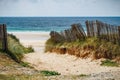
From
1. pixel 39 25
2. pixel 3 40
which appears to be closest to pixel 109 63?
pixel 3 40

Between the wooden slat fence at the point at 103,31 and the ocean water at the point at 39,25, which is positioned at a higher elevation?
the wooden slat fence at the point at 103,31

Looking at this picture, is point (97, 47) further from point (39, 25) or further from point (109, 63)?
point (39, 25)

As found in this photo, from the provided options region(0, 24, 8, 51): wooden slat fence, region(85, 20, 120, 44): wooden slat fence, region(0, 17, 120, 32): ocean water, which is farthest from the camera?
region(0, 17, 120, 32): ocean water

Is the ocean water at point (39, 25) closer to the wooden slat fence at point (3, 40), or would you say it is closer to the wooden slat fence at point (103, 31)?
the wooden slat fence at point (103, 31)

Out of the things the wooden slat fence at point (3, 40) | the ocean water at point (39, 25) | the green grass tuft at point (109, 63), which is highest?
the wooden slat fence at point (3, 40)

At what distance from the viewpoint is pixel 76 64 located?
1861 centimetres

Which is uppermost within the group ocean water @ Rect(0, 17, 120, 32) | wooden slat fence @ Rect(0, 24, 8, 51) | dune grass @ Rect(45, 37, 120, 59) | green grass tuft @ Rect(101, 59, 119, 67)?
wooden slat fence @ Rect(0, 24, 8, 51)

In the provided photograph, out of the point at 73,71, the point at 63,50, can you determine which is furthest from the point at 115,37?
the point at 63,50

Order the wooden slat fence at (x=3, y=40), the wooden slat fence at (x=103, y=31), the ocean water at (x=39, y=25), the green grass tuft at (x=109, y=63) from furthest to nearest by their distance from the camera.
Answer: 1. the ocean water at (x=39, y=25)
2. the wooden slat fence at (x=103, y=31)
3. the green grass tuft at (x=109, y=63)
4. the wooden slat fence at (x=3, y=40)

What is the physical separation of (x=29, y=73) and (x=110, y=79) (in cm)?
307

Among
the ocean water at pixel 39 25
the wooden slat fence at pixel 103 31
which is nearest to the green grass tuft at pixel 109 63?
the wooden slat fence at pixel 103 31

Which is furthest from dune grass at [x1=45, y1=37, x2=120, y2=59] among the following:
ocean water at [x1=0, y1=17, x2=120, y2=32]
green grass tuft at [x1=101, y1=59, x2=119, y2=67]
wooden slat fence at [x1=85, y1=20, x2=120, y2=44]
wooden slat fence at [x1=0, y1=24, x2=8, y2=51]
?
ocean water at [x1=0, y1=17, x2=120, y2=32]

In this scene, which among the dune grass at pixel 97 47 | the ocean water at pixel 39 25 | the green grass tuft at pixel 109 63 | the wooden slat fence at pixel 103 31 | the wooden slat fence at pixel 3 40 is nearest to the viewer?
the wooden slat fence at pixel 3 40

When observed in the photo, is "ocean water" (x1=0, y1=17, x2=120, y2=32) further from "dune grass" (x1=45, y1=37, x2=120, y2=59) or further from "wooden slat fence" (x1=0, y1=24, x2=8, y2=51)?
"wooden slat fence" (x1=0, y1=24, x2=8, y2=51)
